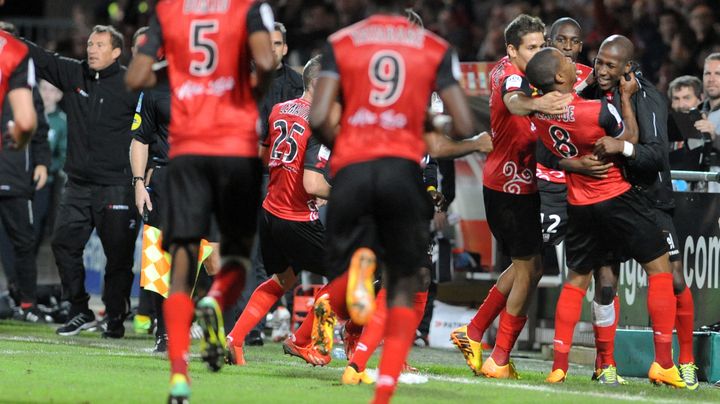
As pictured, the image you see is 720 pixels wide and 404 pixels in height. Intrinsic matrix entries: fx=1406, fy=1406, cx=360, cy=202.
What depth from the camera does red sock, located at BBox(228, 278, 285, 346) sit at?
9.90 meters

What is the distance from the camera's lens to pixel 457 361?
460 inches

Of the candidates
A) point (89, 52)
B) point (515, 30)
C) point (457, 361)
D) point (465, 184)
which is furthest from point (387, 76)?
point (465, 184)

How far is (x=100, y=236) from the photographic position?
1275 cm

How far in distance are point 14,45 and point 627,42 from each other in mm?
3962

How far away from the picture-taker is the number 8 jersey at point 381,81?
688 centimetres

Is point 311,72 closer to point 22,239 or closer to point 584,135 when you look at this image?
point 584,135

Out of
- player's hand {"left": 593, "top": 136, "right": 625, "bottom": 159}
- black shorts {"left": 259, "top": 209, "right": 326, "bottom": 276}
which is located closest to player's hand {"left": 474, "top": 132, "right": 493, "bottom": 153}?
player's hand {"left": 593, "top": 136, "right": 625, "bottom": 159}

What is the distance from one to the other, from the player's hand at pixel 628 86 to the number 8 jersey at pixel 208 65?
3.02 meters

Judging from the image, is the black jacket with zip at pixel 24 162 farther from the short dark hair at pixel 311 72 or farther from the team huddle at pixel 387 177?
the short dark hair at pixel 311 72

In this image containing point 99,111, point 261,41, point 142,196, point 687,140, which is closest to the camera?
point 261,41

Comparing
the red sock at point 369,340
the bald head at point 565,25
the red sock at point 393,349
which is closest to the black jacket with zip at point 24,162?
the bald head at point 565,25

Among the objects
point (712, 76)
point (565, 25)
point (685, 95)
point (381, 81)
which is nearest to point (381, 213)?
point (381, 81)

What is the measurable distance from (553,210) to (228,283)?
15.3 ft

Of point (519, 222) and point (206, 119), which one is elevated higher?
point (206, 119)
